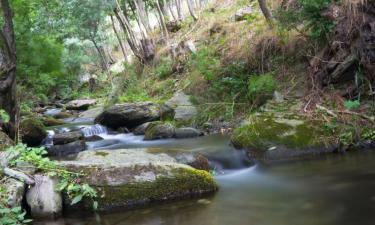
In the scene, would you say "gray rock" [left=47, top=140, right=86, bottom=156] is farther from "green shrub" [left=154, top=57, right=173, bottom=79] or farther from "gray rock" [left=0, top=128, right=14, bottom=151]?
"green shrub" [left=154, top=57, right=173, bottom=79]

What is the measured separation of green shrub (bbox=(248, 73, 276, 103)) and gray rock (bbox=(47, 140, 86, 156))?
15.2ft

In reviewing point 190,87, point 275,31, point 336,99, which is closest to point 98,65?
point 190,87

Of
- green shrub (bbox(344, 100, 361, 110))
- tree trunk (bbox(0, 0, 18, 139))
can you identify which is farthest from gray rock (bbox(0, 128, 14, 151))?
green shrub (bbox(344, 100, 361, 110))

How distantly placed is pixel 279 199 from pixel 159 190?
1.63 meters

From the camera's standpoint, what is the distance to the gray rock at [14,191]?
5.18 metres

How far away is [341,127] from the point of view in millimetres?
8086

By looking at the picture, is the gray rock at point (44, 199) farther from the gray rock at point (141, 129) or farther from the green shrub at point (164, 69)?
the green shrub at point (164, 69)

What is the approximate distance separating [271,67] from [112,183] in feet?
24.5

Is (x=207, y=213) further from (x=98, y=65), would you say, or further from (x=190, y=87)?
(x=98, y=65)

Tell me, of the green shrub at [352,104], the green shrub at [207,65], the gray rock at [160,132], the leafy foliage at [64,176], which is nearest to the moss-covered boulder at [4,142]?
the leafy foliage at [64,176]

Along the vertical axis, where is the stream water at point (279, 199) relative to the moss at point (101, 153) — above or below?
below

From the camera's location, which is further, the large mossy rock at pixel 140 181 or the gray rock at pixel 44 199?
the large mossy rock at pixel 140 181

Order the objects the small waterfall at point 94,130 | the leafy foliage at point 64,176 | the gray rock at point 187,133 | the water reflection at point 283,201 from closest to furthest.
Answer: the water reflection at point 283,201, the leafy foliage at point 64,176, the gray rock at point 187,133, the small waterfall at point 94,130

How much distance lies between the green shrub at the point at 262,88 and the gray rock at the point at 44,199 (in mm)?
6627
